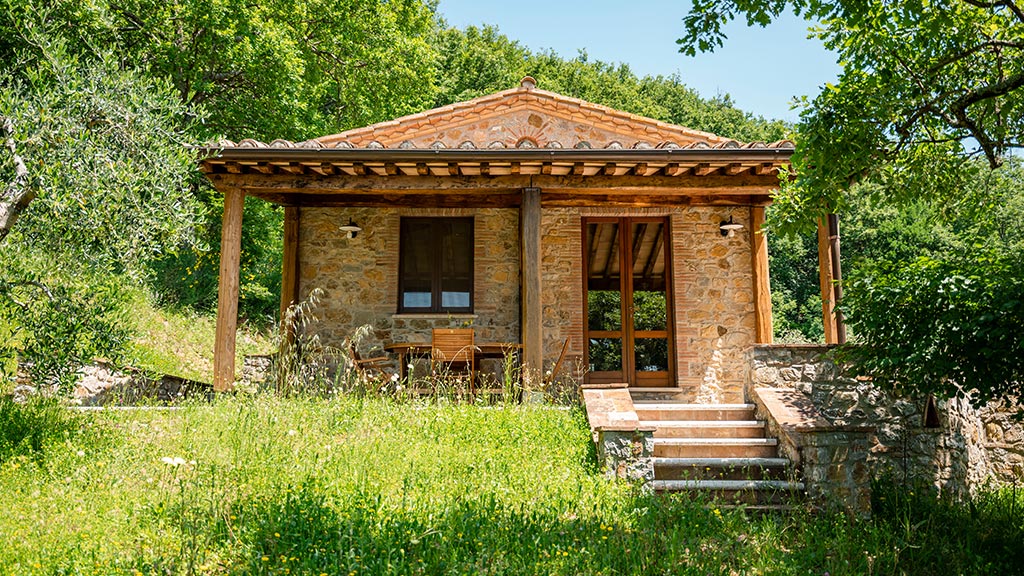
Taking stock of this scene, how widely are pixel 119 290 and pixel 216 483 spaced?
2.25m

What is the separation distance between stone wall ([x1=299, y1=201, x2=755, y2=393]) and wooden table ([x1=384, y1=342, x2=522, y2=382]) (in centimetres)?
74

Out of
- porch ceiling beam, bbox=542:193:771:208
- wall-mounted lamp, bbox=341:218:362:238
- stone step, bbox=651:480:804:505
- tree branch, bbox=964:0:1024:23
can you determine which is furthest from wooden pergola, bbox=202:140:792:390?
stone step, bbox=651:480:804:505

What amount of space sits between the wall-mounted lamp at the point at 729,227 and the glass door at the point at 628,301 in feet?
2.51

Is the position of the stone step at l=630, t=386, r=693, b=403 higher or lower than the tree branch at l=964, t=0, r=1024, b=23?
lower

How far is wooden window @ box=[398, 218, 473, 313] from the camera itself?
33.0 ft

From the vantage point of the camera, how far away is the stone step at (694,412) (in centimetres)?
670

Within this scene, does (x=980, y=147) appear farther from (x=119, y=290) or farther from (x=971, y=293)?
(x=119, y=290)

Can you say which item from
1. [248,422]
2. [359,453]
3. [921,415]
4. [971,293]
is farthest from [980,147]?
[248,422]

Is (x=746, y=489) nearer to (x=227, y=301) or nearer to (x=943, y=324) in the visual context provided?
(x=943, y=324)

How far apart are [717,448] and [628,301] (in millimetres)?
3934

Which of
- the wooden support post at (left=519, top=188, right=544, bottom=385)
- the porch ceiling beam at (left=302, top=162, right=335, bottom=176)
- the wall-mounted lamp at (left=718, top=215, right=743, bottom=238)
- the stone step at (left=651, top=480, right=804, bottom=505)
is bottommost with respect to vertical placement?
the stone step at (left=651, top=480, right=804, bottom=505)

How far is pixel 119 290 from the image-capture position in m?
5.99

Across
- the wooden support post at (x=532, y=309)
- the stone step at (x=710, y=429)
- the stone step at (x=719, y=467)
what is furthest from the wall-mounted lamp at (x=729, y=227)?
the stone step at (x=719, y=467)

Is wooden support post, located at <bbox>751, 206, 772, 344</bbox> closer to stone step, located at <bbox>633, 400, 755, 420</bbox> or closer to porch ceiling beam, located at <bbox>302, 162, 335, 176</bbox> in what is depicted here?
stone step, located at <bbox>633, 400, 755, 420</bbox>
